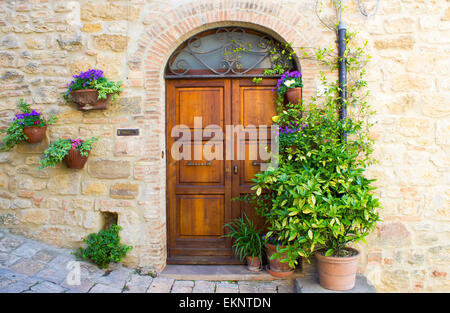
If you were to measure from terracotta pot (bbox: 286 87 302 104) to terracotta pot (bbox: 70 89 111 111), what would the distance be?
A: 2.06 meters

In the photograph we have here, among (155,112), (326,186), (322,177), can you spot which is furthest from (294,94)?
(155,112)

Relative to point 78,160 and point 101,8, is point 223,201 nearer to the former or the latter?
point 78,160

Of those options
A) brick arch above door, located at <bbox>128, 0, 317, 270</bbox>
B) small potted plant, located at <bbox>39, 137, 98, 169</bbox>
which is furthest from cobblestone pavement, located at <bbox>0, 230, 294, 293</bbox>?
small potted plant, located at <bbox>39, 137, 98, 169</bbox>

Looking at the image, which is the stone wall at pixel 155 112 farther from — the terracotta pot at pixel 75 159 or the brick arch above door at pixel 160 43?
the terracotta pot at pixel 75 159

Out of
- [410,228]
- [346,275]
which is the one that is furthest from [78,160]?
[410,228]

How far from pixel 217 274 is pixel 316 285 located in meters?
1.11

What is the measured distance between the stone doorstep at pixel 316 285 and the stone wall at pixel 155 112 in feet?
0.88

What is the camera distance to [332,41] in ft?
11.6

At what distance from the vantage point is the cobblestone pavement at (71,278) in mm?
3053

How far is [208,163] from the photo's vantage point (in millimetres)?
3846

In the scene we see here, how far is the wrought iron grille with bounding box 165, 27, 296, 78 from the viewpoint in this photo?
377cm

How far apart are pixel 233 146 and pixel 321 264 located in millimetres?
1652

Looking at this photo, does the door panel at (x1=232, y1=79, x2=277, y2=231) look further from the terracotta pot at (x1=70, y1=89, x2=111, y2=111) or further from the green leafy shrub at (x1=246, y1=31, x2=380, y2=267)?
the terracotta pot at (x1=70, y1=89, x2=111, y2=111)

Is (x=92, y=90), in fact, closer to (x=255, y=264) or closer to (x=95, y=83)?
(x=95, y=83)
